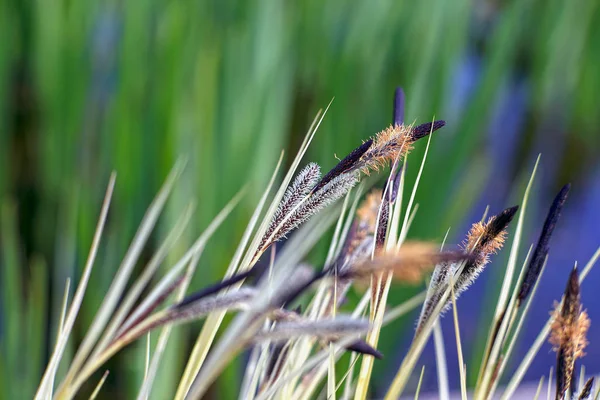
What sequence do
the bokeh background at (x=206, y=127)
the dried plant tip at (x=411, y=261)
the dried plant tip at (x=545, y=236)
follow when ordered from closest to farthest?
the dried plant tip at (x=411, y=261) < the dried plant tip at (x=545, y=236) < the bokeh background at (x=206, y=127)

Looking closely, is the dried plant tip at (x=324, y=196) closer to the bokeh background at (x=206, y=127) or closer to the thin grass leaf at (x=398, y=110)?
the thin grass leaf at (x=398, y=110)

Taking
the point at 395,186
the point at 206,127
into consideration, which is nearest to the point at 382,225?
the point at 395,186

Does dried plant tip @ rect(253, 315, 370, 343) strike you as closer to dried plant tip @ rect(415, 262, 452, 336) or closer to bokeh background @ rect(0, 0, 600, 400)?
dried plant tip @ rect(415, 262, 452, 336)

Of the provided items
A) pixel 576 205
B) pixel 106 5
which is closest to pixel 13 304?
pixel 106 5

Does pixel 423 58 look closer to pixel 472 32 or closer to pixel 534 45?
pixel 534 45

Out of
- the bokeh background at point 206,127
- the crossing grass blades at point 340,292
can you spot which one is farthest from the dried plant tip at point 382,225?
the bokeh background at point 206,127

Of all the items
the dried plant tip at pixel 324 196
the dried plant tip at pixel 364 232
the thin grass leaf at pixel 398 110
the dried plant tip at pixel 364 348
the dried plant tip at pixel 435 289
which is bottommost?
the dried plant tip at pixel 364 348

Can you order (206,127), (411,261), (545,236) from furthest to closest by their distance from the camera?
(206,127), (545,236), (411,261)

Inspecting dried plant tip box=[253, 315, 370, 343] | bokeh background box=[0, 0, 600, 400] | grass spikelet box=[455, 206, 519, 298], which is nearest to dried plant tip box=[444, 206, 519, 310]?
grass spikelet box=[455, 206, 519, 298]

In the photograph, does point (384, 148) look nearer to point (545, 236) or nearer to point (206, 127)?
point (545, 236)
